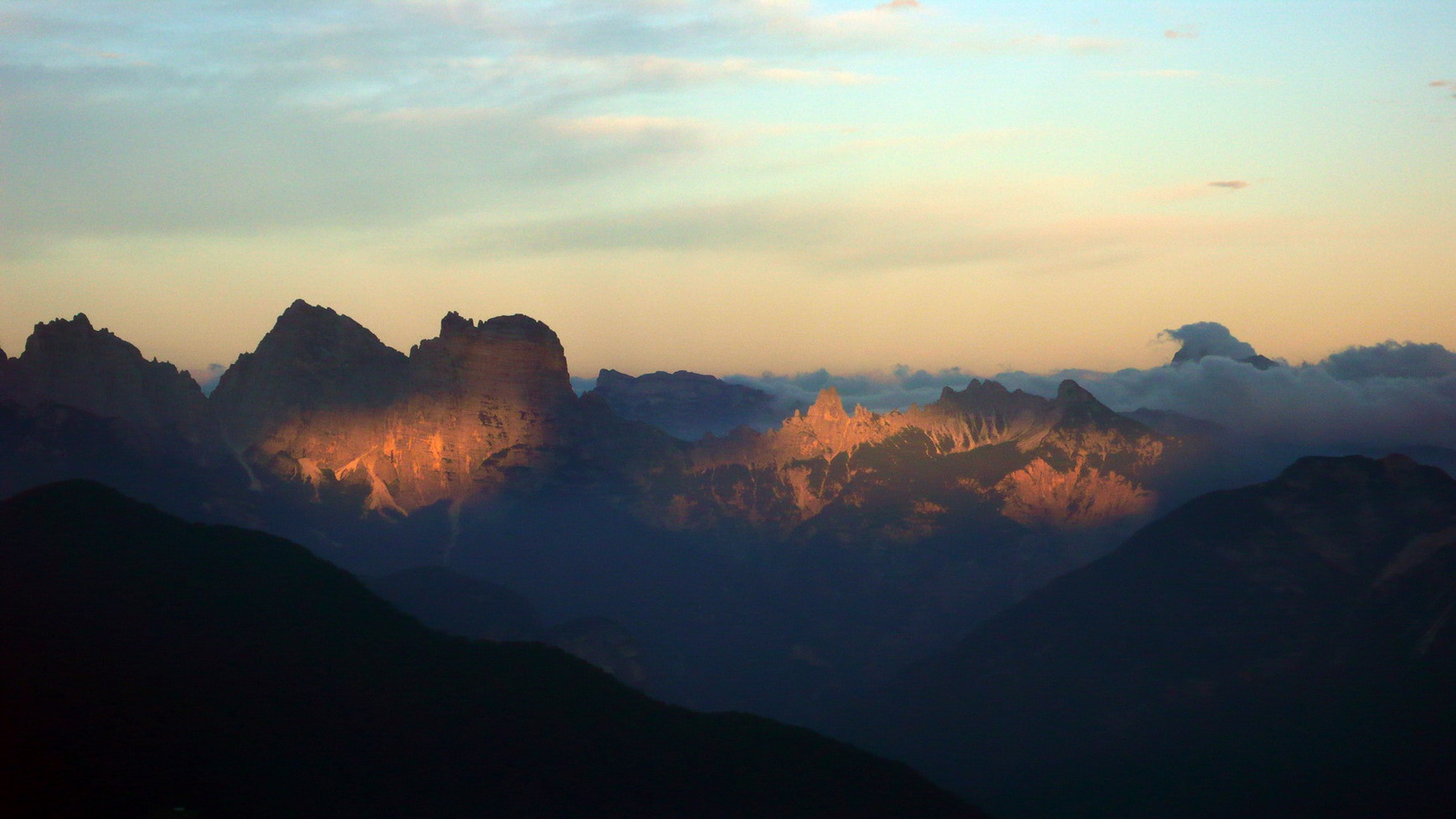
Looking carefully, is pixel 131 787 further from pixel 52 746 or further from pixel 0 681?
pixel 0 681

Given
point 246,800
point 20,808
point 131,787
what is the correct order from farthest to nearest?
point 246,800 → point 131,787 → point 20,808

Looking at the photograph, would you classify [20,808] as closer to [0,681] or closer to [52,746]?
[52,746]

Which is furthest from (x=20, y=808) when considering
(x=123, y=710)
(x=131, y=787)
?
(x=123, y=710)

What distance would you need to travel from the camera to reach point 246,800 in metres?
196

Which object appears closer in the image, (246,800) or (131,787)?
(131,787)

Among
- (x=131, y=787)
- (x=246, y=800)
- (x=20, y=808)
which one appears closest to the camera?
(x=20, y=808)

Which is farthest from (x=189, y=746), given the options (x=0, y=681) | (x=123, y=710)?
(x=0, y=681)

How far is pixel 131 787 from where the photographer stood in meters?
184

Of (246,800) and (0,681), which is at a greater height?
(0,681)

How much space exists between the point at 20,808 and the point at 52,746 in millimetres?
14900

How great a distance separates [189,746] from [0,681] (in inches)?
905

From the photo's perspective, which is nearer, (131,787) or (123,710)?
(131,787)

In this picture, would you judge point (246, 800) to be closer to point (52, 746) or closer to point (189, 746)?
point (189, 746)

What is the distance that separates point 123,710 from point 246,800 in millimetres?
19092
